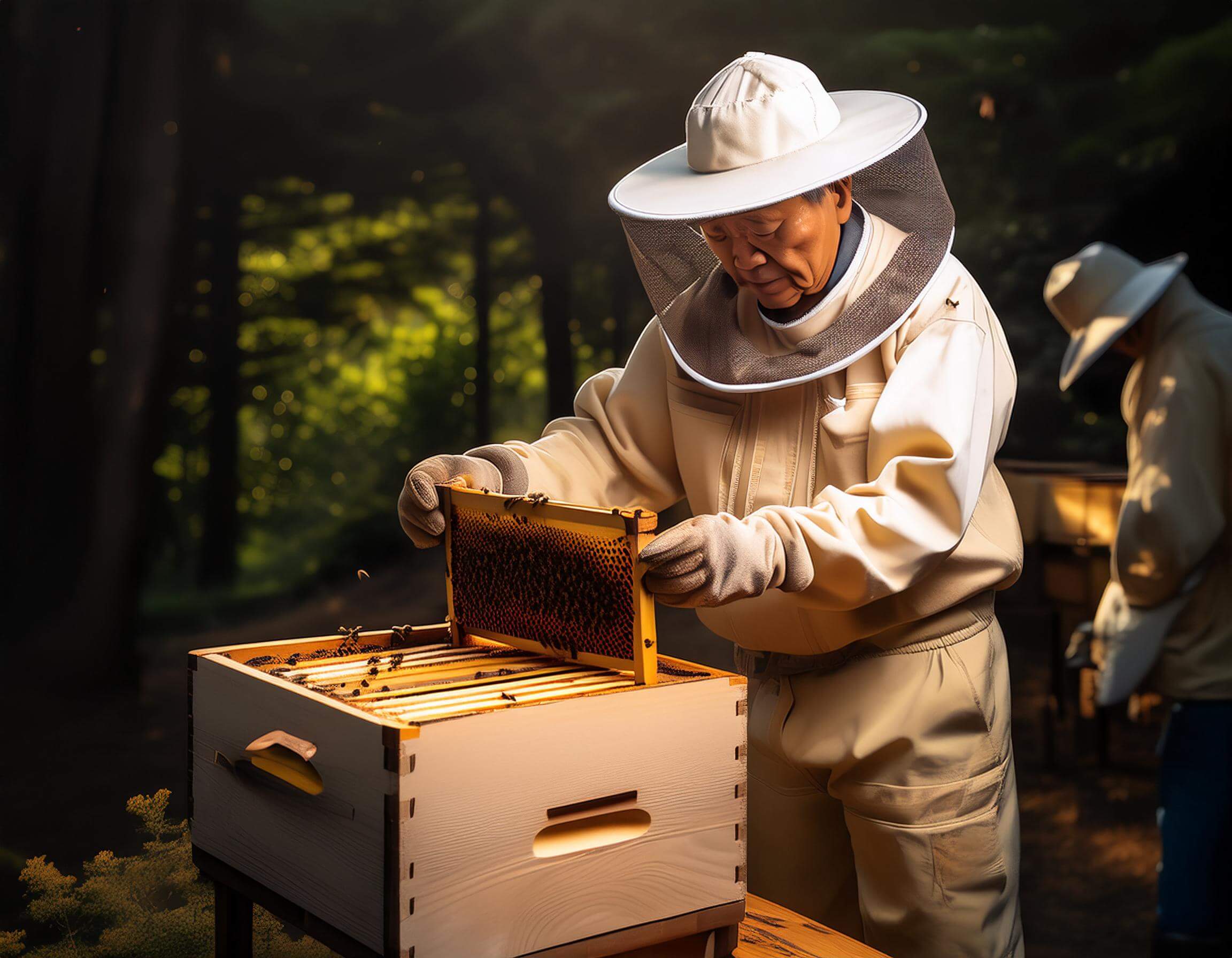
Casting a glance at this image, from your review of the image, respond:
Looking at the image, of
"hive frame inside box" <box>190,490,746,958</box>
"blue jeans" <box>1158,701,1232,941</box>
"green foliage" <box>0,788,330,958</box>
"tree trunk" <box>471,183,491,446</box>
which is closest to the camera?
"hive frame inside box" <box>190,490,746,958</box>

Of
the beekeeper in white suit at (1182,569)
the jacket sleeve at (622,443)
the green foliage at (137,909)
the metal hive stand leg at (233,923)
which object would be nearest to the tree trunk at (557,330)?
the beekeeper in white suit at (1182,569)

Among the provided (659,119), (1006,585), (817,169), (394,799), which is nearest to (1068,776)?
(1006,585)

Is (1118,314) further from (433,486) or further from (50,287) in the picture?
(50,287)

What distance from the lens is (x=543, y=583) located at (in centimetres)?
158

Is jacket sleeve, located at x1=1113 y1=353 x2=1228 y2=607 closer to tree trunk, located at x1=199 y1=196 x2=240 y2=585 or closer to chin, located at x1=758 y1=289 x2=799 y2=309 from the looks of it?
chin, located at x1=758 y1=289 x2=799 y2=309

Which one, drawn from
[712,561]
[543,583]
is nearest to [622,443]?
[543,583]

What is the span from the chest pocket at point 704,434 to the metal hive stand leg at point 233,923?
90 cm

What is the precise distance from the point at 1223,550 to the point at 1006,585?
1599 millimetres

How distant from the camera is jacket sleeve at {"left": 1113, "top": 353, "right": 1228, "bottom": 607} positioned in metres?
3.20

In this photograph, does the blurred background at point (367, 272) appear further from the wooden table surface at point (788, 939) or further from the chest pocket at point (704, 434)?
the wooden table surface at point (788, 939)

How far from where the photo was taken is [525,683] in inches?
57.7

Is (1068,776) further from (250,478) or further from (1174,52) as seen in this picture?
(250,478)

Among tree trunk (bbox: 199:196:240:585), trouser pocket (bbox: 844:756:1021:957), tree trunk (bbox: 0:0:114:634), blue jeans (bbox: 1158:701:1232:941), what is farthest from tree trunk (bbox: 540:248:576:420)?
trouser pocket (bbox: 844:756:1021:957)

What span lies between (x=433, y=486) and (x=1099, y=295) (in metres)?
2.69
